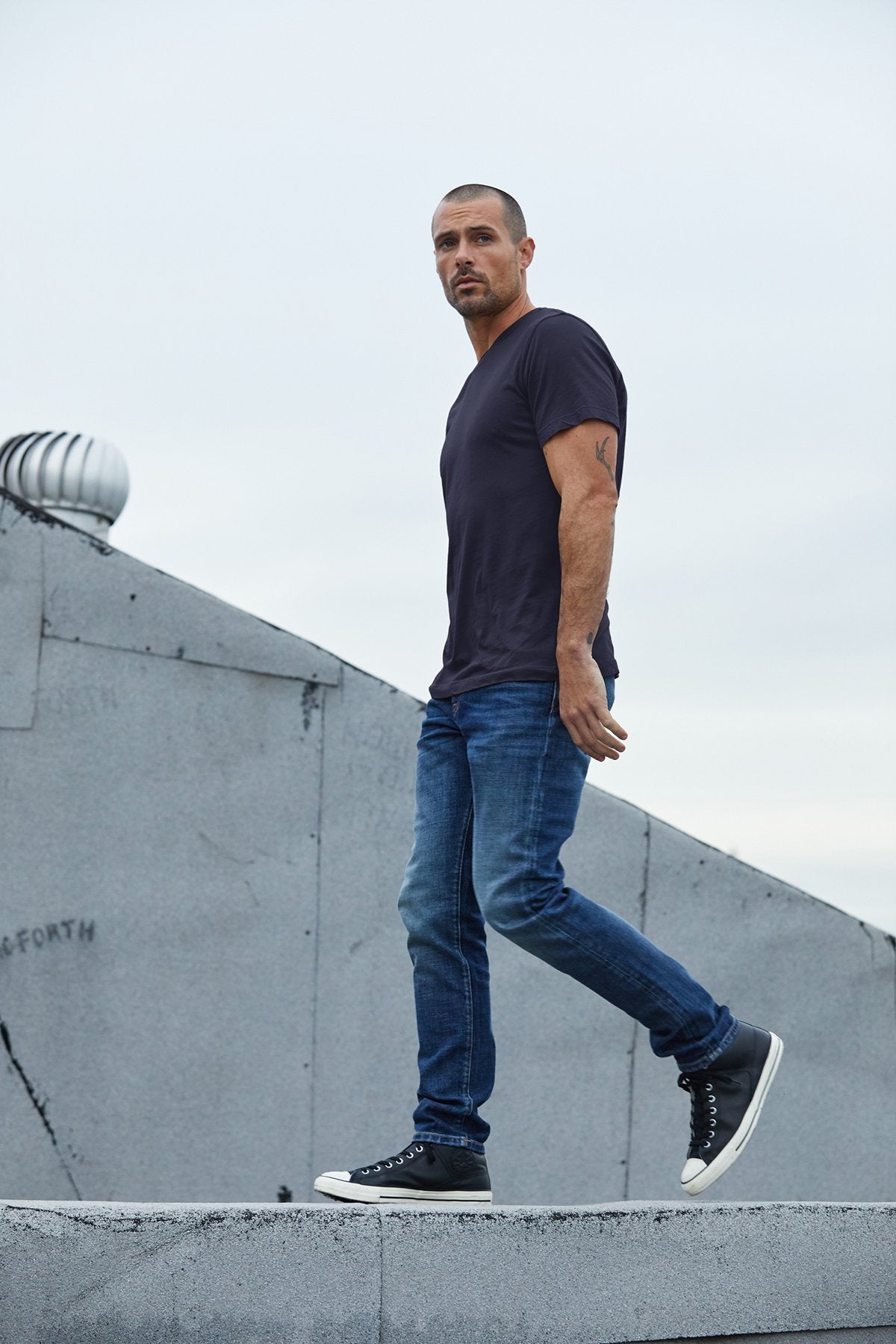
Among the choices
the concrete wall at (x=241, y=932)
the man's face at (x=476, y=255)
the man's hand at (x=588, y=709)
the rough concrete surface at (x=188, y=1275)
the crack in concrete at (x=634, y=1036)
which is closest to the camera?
the rough concrete surface at (x=188, y=1275)

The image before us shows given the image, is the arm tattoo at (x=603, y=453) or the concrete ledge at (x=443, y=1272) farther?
the arm tattoo at (x=603, y=453)

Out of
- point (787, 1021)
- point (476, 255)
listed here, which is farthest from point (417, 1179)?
point (787, 1021)

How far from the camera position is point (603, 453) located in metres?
2.67

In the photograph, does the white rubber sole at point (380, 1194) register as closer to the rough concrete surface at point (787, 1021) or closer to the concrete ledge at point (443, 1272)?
the concrete ledge at point (443, 1272)

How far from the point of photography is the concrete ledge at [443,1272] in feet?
7.30

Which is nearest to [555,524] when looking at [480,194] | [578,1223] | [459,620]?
[459,620]

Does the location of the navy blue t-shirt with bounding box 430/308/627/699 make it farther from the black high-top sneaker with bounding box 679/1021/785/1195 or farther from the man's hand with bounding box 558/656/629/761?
the black high-top sneaker with bounding box 679/1021/785/1195

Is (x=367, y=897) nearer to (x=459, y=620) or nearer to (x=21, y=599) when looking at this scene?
(x=21, y=599)

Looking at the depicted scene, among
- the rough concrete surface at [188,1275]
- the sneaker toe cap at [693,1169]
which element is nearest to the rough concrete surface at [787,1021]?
the sneaker toe cap at [693,1169]

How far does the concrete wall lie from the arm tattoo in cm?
264

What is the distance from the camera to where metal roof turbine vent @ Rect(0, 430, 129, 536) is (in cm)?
627

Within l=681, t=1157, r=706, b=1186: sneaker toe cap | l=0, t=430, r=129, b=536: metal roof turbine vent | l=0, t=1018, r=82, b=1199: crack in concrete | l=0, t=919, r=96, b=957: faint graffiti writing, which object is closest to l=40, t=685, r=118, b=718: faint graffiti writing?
l=0, t=919, r=96, b=957: faint graffiti writing

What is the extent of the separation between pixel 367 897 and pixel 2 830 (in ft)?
4.47

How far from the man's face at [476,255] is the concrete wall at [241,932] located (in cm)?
239
